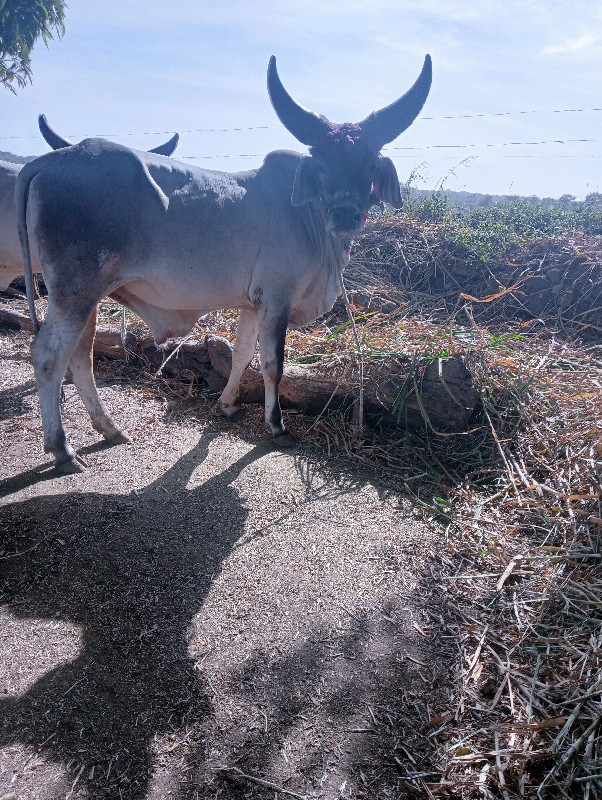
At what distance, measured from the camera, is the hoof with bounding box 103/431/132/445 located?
386 cm

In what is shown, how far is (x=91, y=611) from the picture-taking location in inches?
93.1

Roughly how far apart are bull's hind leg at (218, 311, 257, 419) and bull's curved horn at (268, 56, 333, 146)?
1.21 meters

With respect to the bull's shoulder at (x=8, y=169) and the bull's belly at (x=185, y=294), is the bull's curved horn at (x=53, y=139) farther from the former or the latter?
the bull's belly at (x=185, y=294)

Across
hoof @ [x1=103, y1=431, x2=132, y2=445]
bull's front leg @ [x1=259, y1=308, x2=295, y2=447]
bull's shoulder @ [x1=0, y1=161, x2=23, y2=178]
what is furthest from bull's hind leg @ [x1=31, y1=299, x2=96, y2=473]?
bull's shoulder @ [x1=0, y1=161, x2=23, y2=178]

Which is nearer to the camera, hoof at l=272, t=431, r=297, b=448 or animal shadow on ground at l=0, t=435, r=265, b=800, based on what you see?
animal shadow on ground at l=0, t=435, r=265, b=800

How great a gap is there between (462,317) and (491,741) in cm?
515

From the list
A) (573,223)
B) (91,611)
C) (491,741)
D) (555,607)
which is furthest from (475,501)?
(573,223)

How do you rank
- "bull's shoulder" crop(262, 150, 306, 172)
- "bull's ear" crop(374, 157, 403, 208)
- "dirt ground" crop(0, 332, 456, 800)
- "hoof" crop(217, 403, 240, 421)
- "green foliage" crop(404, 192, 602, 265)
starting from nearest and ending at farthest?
"dirt ground" crop(0, 332, 456, 800) < "bull's ear" crop(374, 157, 403, 208) < "bull's shoulder" crop(262, 150, 306, 172) < "hoof" crop(217, 403, 240, 421) < "green foliage" crop(404, 192, 602, 265)

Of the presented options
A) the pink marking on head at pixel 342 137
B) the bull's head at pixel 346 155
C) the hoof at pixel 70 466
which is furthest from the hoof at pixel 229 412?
the pink marking on head at pixel 342 137

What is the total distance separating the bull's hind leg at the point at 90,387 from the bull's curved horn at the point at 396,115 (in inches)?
83.4

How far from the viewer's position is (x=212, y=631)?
2340 mm

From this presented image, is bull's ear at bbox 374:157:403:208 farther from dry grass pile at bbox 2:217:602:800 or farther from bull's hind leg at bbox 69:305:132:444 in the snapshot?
bull's hind leg at bbox 69:305:132:444

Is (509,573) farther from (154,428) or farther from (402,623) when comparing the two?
(154,428)

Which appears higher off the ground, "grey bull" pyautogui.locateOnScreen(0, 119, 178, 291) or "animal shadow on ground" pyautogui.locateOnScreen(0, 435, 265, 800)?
"grey bull" pyautogui.locateOnScreen(0, 119, 178, 291)
